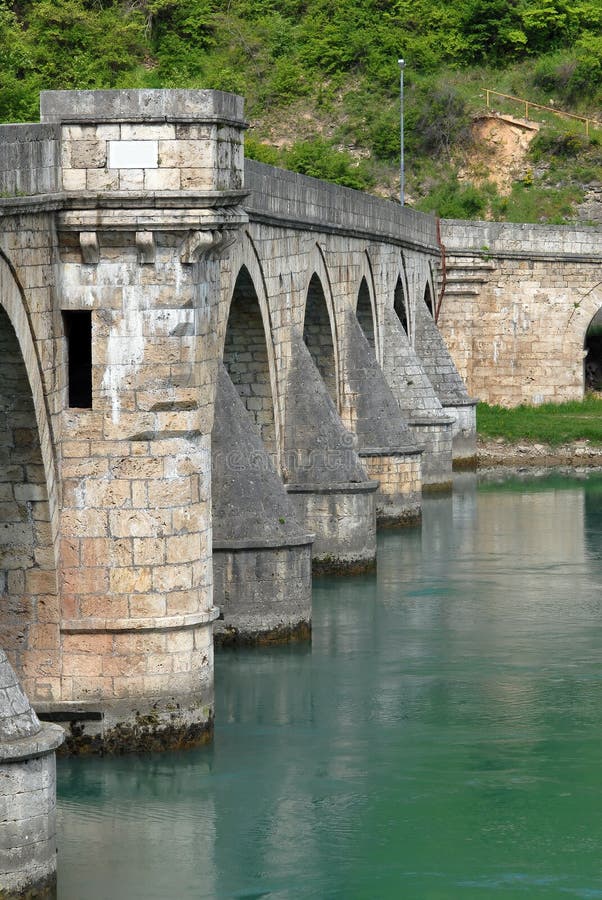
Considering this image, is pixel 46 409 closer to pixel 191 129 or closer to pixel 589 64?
pixel 191 129

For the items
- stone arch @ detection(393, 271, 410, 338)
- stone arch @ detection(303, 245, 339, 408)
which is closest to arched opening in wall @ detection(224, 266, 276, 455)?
stone arch @ detection(303, 245, 339, 408)

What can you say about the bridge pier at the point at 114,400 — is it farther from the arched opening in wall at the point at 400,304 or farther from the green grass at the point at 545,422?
the green grass at the point at 545,422

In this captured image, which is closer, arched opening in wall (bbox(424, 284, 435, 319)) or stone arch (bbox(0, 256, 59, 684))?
stone arch (bbox(0, 256, 59, 684))

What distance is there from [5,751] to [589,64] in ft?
163

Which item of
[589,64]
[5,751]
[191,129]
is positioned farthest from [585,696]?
[589,64]

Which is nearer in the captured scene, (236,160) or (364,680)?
(236,160)

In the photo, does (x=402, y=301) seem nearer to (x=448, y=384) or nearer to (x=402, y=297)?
(x=402, y=297)

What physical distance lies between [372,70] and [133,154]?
45310mm

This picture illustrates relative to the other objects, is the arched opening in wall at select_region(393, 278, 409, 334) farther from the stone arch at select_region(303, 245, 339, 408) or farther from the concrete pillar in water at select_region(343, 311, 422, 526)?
the stone arch at select_region(303, 245, 339, 408)

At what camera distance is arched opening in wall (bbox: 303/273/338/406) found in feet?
90.0

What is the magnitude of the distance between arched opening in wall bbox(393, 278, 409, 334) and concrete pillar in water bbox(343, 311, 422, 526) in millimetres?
6701

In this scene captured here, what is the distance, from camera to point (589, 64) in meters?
58.3

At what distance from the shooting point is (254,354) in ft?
74.6

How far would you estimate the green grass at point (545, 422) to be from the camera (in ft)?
129
